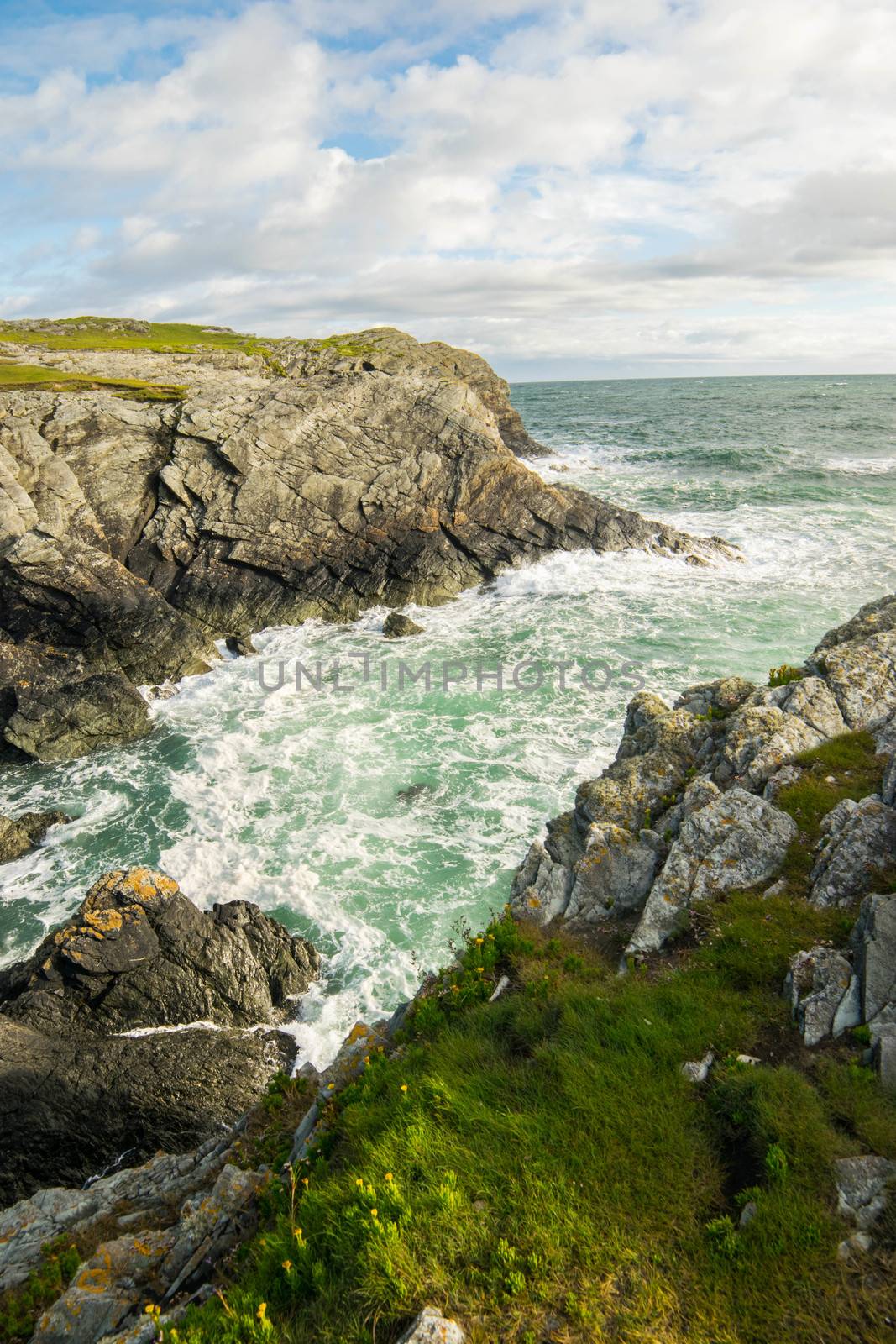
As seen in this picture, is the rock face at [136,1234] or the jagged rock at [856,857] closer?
the rock face at [136,1234]

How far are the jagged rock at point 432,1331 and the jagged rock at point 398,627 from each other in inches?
1128

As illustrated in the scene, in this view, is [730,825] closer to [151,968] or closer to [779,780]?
[779,780]

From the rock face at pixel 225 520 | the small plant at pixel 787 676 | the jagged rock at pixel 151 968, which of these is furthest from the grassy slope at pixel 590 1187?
the rock face at pixel 225 520

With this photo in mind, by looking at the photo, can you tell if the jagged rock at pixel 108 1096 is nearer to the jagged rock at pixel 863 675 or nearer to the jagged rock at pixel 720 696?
the jagged rock at pixel 720 696

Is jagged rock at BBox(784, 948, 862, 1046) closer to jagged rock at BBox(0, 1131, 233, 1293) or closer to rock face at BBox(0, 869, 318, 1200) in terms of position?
jagged rock at BBox(0, 1131, 233, 1293)

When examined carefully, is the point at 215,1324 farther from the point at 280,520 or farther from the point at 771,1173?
the point at 280,520

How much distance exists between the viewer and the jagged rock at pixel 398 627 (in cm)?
3259

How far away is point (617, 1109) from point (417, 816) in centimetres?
1385

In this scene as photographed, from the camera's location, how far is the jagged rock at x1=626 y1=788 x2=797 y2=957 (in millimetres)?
8094

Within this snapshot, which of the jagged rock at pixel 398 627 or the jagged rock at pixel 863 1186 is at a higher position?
the jagged rock at pixel 863 1186

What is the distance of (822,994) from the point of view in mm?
6367

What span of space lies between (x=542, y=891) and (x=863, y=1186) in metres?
4.94

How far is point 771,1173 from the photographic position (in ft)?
16.4

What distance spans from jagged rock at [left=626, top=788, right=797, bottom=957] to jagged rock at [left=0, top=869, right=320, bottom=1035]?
8.67 m
